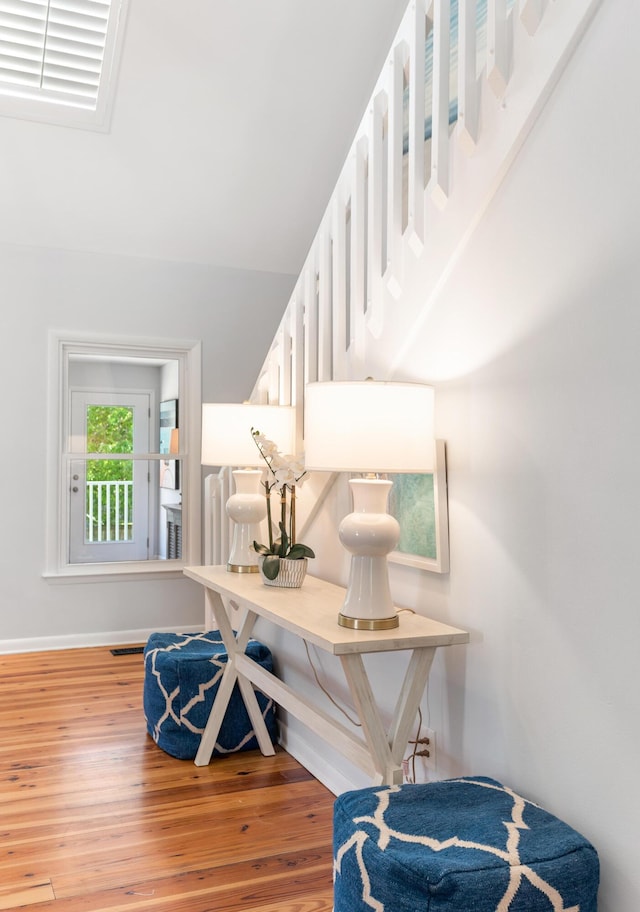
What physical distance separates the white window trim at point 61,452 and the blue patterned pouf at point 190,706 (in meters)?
1.74

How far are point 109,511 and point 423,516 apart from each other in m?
3.18

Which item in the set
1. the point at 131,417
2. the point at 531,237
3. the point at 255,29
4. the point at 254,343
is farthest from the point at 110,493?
the point at 531,237

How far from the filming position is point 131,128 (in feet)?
13.7

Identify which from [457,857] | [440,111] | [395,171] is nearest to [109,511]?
[395,171]

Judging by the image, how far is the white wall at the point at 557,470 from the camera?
1.52 m

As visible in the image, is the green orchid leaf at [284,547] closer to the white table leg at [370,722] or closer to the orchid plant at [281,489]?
the orchid plant at [281,489]

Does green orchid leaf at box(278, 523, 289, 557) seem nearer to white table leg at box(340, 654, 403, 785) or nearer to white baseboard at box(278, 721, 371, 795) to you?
white baseboard at box(278, 721, 371, 795)

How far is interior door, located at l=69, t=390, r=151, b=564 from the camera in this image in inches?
192

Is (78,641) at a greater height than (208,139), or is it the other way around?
(208,139)

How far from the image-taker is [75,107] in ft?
13.3

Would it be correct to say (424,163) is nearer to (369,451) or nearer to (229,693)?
(369,451)

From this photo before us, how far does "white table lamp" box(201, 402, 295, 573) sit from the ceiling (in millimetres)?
1902

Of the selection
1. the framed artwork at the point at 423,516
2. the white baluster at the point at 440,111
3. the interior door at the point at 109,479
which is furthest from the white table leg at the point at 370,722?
the interior door at the point at 109,479

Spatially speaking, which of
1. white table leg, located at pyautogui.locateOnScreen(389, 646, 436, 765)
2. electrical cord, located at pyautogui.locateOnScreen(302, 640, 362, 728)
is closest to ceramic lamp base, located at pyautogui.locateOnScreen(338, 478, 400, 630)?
white table leg, located at pyautogui.locateOnScreen(389, 646, 436, 765)
